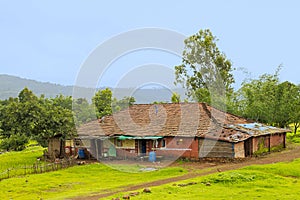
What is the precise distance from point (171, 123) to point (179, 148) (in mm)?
3056

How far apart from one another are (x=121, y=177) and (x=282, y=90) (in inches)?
1022

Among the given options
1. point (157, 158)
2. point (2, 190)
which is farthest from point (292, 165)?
point (2, 190)

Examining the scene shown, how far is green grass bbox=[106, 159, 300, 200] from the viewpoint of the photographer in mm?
16844

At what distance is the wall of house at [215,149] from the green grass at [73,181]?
478cm

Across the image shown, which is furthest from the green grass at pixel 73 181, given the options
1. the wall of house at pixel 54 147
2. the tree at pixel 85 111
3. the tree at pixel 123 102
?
the tree at pixel 123 102

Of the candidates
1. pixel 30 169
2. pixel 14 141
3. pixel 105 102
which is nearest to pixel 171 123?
pixel 30 169

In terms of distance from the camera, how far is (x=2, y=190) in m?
20.4

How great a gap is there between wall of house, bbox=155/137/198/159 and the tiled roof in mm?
506

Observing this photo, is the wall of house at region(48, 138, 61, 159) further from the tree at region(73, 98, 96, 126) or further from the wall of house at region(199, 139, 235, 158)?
the tree at region(73, 98, 96, 126)

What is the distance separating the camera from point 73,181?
23094 millimetres

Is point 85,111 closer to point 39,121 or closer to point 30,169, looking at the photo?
point 39,121

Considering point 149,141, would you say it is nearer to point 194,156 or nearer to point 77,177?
point 194,156

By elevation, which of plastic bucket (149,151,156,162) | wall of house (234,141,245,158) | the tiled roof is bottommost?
plastic bucket (149,151,156,162)

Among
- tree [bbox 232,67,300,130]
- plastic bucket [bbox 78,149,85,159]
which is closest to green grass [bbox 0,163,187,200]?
plastic bucket [bbox 78,149,85,159]
